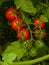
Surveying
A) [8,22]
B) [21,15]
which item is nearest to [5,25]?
[8,22]

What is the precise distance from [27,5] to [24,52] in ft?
0.68

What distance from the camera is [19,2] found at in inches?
45.6

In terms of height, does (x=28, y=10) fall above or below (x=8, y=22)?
above

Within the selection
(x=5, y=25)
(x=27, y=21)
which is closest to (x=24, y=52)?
(x=27, y=21)

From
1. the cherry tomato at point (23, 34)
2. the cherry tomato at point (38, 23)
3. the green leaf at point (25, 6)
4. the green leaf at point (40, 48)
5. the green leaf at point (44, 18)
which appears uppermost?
the green leaf at point (25, 6)

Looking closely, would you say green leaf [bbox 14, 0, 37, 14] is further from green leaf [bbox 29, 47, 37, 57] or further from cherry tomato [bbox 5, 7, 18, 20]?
green leaf [bbox 29, 47, 37, 57]

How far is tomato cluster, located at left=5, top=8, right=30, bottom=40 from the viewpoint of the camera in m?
1.16

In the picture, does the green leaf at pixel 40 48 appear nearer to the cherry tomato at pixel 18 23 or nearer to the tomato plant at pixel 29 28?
the tomato plant at pixel 29 28

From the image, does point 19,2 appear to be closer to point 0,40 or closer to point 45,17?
point 45,17

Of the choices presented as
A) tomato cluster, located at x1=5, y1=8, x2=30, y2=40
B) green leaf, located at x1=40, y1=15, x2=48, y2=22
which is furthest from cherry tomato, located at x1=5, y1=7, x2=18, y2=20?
green leaf, located at x1=40, y1=15, x2=48, y2=22

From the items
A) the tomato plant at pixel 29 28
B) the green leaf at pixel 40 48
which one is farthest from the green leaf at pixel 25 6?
the green leaf at pixel 40 48

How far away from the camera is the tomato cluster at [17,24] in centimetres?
116

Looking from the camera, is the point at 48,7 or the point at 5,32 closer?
the point at 48,7

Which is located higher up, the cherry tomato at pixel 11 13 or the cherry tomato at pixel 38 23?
the cherry tomato at pixel 11 13
